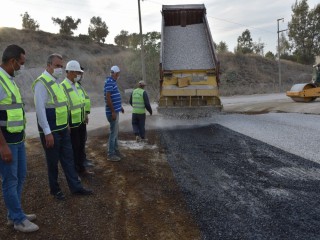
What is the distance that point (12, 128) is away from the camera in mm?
3271

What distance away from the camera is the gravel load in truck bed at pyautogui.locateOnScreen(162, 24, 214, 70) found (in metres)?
11.5

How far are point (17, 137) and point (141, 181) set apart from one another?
6.93 feet

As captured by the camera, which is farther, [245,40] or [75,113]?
[245,40]

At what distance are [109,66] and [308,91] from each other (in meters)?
Answer: 24.1

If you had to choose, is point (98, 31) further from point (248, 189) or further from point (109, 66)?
point (248, 189)

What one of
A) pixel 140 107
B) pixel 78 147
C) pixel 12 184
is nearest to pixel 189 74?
pixel 140 107

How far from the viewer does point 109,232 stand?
3260 millimetres

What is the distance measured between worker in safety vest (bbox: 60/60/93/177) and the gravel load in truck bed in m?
6.65

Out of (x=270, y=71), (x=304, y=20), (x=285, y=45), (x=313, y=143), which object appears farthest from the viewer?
(x=285, y=45)

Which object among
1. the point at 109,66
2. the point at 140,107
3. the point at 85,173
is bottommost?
the point at 85,173

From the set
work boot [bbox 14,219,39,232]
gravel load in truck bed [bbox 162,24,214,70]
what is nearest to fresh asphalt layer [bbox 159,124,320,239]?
work boot [bbox 14,219,39,232]

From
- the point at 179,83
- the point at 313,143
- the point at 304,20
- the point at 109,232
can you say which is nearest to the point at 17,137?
the point at 109,232

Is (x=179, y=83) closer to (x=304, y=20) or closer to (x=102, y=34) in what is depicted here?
(x=102, y=34)

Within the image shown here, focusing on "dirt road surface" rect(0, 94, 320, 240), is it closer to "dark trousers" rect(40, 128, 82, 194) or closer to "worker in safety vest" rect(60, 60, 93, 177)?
"dark trousers" rect(40, 128, 82, 194)
